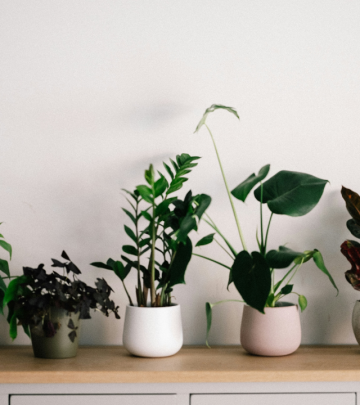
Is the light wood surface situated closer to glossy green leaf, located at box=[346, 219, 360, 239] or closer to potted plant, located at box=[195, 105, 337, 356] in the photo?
potted plant, located at box=[195, 105, 337, 356]

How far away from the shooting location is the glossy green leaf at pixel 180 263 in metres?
1.03

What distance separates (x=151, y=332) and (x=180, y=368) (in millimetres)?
125

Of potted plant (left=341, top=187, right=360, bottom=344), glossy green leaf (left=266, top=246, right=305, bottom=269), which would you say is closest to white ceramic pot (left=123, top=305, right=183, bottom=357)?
glossy green leaf (left=266, top=246, right=305, bottom=269)

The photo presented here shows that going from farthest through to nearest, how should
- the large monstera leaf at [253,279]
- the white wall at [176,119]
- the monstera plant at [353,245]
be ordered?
the white wall at [176,119] → the monstera plant at [353,245] → the large monstera leaf at [253,279]

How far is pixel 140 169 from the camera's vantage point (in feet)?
4.18

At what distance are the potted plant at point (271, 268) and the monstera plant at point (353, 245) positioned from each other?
4.3 inches

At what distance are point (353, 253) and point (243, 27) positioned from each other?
752 mm

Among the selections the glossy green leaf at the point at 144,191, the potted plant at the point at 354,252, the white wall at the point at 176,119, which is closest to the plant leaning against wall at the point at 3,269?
the white wall at the point at 176,119

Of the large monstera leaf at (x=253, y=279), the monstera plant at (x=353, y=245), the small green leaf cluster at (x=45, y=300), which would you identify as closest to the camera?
the large monstera leaf at (x=253, y=279)

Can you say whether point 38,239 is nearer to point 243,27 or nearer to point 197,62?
point 197,62

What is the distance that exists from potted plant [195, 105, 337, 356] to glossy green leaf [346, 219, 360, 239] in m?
0.17

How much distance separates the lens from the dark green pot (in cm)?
103

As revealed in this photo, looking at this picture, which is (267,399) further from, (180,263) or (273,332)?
(180,263)

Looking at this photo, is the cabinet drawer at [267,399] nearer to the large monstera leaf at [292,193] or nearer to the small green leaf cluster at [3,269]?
the large monstera leaf at [292,193]
